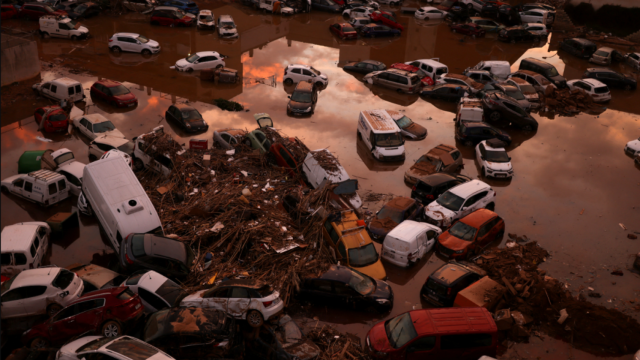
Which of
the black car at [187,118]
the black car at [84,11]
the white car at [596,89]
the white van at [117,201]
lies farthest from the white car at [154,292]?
the black car at [84,11]

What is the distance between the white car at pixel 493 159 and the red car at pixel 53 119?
1857 cm

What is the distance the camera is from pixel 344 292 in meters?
13.3

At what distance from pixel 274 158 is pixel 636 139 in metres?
17.8

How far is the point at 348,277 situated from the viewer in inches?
531

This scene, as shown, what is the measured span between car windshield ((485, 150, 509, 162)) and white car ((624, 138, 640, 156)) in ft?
22.1

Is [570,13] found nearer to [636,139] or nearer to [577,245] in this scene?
[636,139]

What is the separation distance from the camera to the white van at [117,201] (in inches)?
563

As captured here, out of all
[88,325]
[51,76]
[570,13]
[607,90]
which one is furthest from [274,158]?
[570,13]

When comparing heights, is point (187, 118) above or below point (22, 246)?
below

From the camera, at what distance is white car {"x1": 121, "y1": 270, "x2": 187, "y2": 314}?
1234 centimetres

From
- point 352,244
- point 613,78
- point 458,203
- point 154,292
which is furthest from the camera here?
point 613,78

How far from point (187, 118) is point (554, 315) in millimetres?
17007

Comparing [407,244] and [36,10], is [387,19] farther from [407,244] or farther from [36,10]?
[407,244]

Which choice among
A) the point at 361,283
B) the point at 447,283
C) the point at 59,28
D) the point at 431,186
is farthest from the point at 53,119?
the point at 447,283
